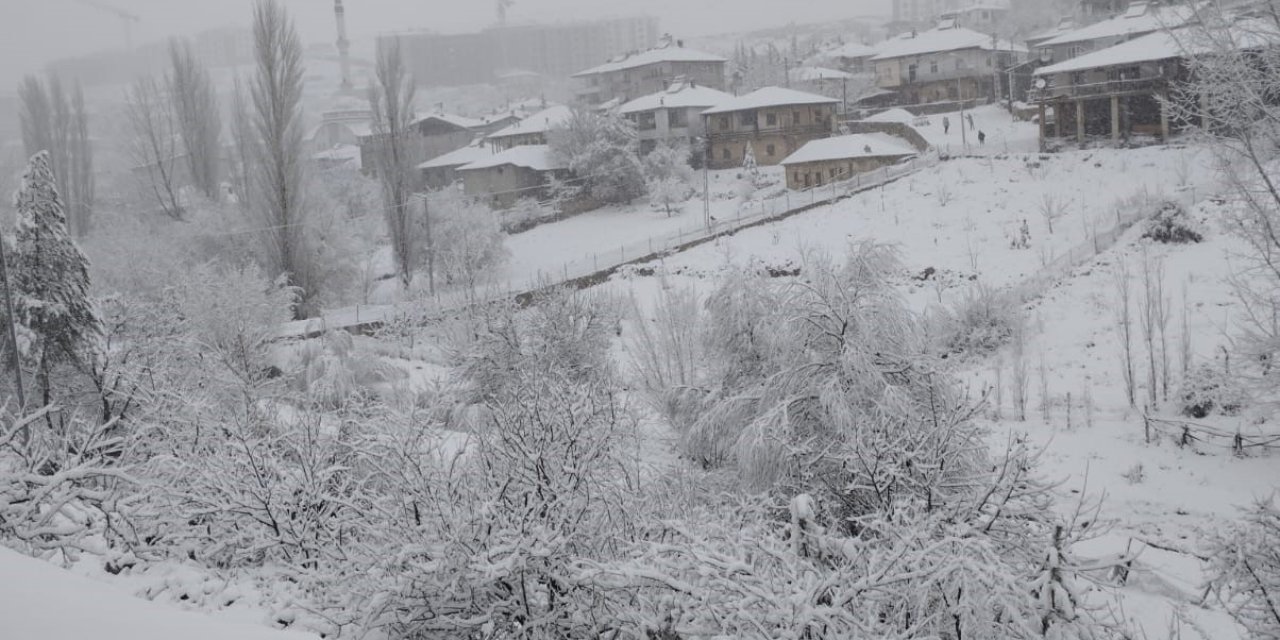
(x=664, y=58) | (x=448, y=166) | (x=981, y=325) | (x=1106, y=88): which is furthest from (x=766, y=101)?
(x=981, y=325)

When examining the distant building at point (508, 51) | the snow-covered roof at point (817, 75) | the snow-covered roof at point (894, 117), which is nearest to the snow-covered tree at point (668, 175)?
the snow-covered roof at point (894, 117)

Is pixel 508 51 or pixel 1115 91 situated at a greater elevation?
pixel 508 51

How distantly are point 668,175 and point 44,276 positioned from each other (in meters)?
31.5

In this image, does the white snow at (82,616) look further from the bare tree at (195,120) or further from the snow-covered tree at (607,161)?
the bare tree at (195,120)

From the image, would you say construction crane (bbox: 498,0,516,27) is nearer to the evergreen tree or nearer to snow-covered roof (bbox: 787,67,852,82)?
snow-covered roof (bbox: 787,67,852,82)

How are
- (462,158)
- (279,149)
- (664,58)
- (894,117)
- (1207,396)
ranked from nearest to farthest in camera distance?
(1207,396)
(279,149)
(894,117)
(462,158)
(664,58)

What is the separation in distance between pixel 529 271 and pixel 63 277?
21.5m

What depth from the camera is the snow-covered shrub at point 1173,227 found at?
76.7 ft

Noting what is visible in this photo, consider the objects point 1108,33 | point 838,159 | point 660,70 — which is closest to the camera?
point 838,159

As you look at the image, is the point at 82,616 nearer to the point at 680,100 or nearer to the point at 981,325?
the point at 981,325

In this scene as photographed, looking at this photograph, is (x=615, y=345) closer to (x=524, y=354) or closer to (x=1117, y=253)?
(x=524, y=354)

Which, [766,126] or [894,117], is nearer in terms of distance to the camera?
[766,126]

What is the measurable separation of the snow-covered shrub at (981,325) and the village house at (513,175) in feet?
92.2

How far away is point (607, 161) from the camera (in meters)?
43.1
